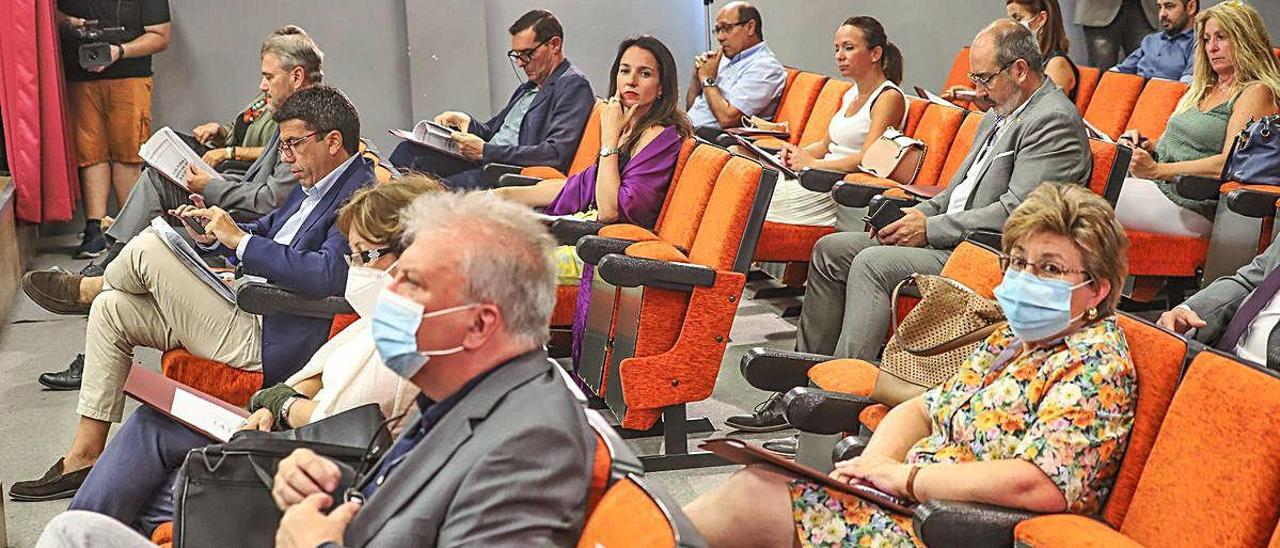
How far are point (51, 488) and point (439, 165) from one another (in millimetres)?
2577

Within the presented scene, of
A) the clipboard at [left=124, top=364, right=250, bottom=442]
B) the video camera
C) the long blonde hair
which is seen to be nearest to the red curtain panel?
the video camera

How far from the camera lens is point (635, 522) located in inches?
59.1

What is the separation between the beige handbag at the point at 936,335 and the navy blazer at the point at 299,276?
4.31 ft

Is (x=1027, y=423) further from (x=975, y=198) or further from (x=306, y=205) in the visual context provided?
(x=306, y=205)

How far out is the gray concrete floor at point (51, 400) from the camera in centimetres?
345

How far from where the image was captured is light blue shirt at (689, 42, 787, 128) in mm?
6137

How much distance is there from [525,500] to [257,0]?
20.7 ft

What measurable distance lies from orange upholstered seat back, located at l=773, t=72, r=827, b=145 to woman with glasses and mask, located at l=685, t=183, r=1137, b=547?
3.41 meters

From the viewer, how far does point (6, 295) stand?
542cm

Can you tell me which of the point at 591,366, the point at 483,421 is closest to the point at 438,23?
the point at 591,366

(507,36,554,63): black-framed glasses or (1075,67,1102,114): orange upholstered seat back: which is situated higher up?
(507,36,554,63): black-framed glasses

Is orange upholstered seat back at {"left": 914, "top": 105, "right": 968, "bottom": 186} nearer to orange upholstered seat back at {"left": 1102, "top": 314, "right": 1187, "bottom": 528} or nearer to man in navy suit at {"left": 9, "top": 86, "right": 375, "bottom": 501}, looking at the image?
man in navy suit at {"left": 9, "top": 86, "right": 375, "bottom": 501}

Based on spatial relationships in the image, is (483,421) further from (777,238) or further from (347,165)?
(777,238)

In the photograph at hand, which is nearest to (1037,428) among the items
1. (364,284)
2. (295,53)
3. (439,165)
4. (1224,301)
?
(1224,301)
